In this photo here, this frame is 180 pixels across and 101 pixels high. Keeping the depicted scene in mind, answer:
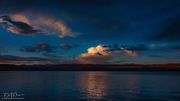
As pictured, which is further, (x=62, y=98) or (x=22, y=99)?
(x=62, y=98)

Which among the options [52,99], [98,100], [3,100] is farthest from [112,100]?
[3,100]

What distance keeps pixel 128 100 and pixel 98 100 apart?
493 centimetres

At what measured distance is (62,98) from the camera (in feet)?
142

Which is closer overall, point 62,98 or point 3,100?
point 3,100

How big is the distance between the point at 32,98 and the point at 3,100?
453 centimetres

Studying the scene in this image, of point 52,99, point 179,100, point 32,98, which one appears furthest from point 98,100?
point 179,100

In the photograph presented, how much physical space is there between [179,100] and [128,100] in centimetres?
850

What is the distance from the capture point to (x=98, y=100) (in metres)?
41.9

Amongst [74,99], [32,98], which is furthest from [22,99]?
[74,99]

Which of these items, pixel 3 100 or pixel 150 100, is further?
pixel 150 100

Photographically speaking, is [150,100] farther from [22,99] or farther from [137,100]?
[22,99]

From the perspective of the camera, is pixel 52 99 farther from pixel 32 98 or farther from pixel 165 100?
pixel 165 100

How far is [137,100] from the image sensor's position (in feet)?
138

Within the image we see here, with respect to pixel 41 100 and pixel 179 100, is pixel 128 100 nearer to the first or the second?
pixel 179 100
